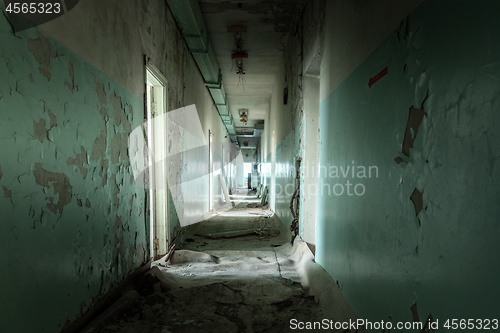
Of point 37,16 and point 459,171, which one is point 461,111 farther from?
point 37,16

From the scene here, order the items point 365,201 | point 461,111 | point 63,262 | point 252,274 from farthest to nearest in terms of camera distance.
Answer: point 252,274 → point 365,201 → point 63,262 → point 461,111

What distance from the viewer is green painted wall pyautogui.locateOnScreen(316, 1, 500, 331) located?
76 cm

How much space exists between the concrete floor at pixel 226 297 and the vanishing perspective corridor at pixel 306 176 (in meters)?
0.02

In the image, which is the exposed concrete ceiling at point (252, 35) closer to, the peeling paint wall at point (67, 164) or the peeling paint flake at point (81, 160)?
the peeling paint wall at point (67, 164)

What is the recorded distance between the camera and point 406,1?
1181 mm

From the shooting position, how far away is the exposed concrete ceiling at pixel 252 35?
3873 millimetres

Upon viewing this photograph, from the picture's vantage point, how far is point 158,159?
3.28 meters

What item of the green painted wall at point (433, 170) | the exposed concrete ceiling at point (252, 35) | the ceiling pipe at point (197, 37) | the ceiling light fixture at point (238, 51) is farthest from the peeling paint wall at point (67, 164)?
the ceiling light fixture at point (238, 51)

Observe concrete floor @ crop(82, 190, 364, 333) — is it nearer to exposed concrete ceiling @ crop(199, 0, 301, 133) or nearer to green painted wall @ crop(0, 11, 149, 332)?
green painted wall @ crop(0, 11, 149, 332)

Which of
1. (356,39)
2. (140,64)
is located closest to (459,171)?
(356,39)

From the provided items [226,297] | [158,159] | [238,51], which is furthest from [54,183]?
[238,51]

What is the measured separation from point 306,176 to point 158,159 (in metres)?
1.91

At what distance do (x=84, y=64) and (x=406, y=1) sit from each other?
1.79 meters

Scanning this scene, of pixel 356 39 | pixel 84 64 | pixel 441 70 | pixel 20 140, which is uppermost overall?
pixel 356 39
